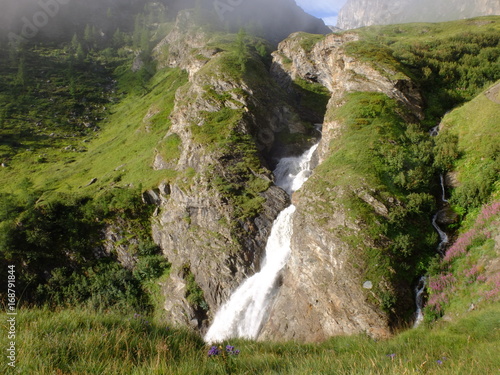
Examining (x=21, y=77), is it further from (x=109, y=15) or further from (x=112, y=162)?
(x=109, y=15)

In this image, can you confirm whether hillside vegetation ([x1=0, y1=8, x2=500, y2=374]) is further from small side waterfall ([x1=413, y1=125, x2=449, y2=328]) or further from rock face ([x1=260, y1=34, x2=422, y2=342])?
rock face ([x1=260, y1=34, x2=422, y2=342])

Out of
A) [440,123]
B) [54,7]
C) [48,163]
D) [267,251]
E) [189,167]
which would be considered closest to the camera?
[267,251]

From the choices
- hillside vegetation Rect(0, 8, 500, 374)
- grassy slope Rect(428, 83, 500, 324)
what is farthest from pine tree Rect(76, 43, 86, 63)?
grassy slope Rect(428, 83, 500, 324)

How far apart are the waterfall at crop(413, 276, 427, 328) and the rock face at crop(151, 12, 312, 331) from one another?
15682 millimetres

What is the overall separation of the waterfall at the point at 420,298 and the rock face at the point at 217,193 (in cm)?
1568

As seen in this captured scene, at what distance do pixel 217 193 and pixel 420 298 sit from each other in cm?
2393

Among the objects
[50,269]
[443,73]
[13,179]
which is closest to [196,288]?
[50,269]

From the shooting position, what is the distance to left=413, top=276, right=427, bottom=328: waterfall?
18458 mm

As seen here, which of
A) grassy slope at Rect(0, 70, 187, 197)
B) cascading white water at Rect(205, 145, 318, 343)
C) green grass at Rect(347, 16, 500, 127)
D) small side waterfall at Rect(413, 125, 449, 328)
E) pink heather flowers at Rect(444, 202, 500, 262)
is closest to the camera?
small side waterfall at Rect(413, 125, 449, 328)

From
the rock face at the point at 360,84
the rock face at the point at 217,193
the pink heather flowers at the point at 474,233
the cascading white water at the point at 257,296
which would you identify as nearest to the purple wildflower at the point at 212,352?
the cascading white water at the point at 257,296

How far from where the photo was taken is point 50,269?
111 ft

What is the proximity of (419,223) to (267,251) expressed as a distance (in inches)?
610

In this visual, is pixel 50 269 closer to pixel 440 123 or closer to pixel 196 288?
pixel 196 288

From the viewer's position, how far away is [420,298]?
63.3 ft
